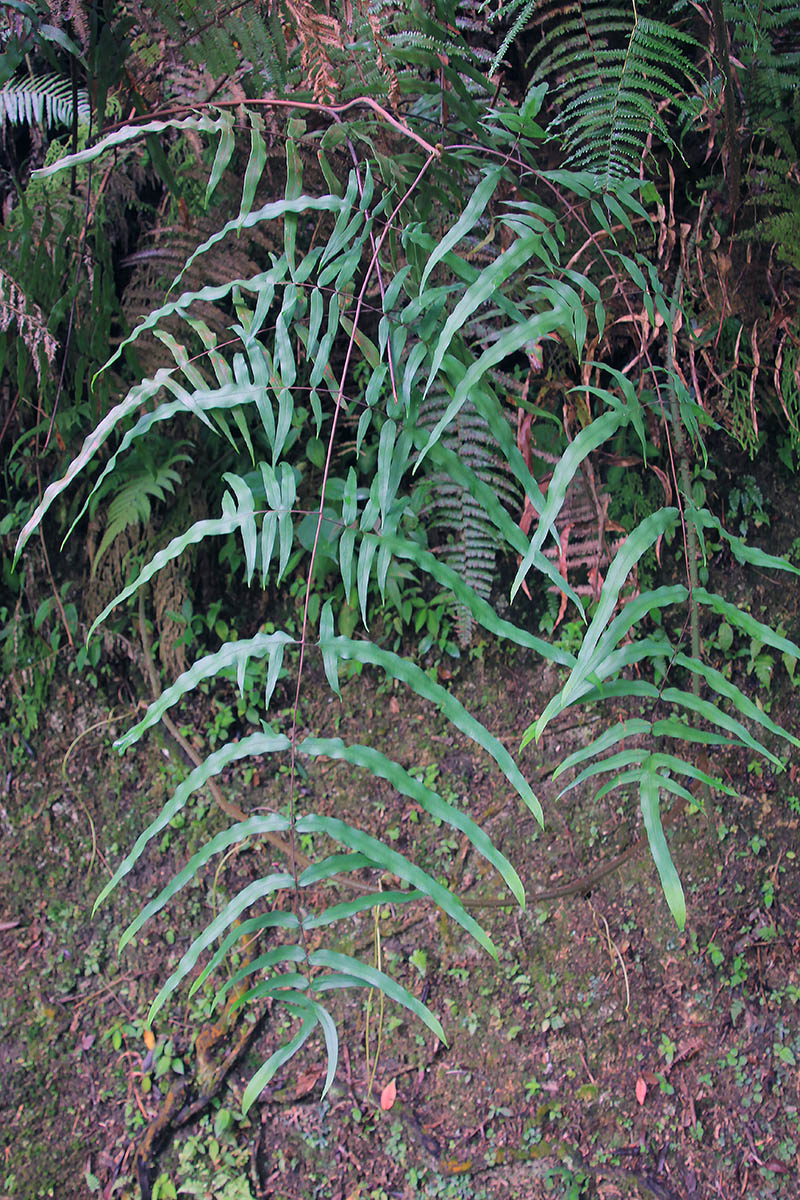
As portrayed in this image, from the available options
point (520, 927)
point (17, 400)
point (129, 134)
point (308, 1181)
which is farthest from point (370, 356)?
point (308, 1181)

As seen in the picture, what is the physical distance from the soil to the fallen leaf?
0.01m

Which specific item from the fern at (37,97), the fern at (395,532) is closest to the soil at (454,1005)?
the fern at (395,532)

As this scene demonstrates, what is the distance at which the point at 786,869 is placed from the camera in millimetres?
1260

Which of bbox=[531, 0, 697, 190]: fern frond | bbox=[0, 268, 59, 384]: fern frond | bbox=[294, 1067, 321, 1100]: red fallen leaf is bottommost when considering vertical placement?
bbox=[294, 1067, 321, 1100]: red fallen leaf

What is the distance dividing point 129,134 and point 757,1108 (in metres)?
1.47

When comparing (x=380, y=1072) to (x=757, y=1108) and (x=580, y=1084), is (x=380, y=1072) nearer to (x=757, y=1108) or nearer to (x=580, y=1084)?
(x=580, y=1084)

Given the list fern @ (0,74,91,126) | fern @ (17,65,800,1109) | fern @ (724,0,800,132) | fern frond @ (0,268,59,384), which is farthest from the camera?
fern @ (0,74,91,126)

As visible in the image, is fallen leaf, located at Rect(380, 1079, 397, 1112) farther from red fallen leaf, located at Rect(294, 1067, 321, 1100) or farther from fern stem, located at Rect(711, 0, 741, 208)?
fern stem, located at Rect(711, 0, 741, 208)

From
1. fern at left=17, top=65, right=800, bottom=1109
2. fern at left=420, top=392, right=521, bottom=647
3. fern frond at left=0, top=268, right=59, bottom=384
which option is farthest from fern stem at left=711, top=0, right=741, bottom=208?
fern frond at left=0, top=268, right=59, bottom=384

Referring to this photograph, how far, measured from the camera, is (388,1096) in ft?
4.30

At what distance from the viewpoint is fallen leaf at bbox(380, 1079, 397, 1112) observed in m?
1.31

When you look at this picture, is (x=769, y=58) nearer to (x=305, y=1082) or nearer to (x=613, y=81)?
(x=613, y=81)

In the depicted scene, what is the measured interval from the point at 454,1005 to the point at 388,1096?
174 millimetres

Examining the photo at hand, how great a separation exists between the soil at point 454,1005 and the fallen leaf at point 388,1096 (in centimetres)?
1
